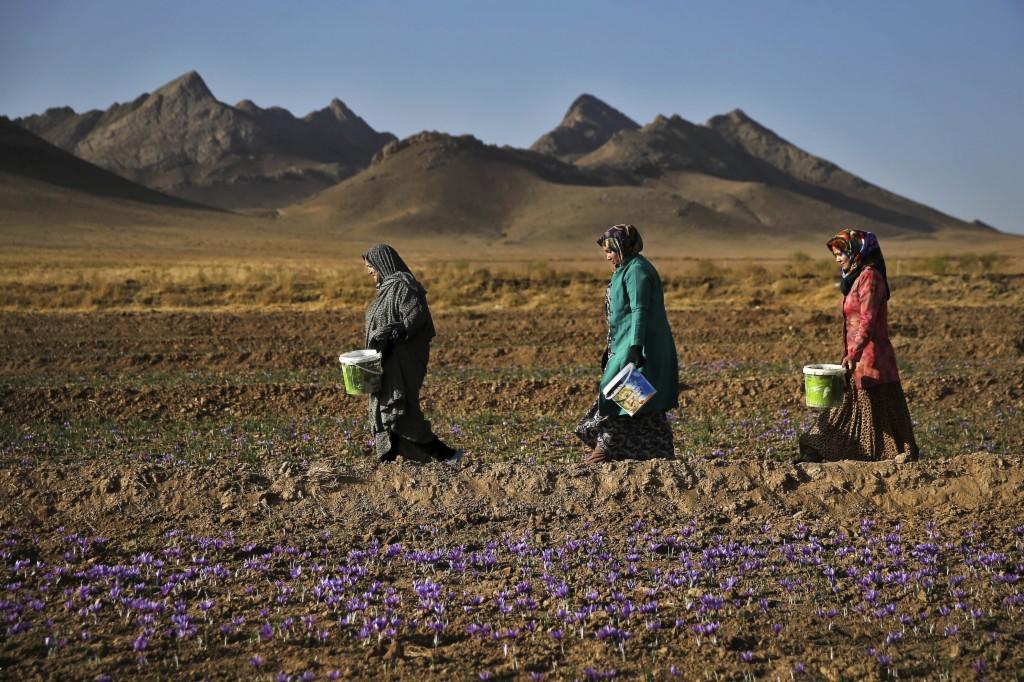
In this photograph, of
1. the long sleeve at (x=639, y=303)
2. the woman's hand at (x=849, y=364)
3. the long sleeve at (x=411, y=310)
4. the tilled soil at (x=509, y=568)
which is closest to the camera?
the tilled soil at (x=509, y=568)

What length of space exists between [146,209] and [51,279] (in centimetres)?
7589

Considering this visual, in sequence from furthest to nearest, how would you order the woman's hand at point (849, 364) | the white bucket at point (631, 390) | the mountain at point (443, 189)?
the mountain at point (443, 189), the woman's hand at point (849, 364), the white bucket at point (631, 390)

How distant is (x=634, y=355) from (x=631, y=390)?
0.80ft

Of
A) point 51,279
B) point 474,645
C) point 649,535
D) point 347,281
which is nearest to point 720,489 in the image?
point 649,535

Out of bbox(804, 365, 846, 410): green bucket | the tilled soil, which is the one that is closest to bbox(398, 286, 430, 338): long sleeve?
the tilled soil

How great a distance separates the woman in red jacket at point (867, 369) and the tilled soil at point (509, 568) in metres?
0.62

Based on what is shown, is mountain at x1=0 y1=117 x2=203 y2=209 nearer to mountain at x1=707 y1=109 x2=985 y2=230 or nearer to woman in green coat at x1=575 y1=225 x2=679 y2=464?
mountain at x1=707 y1=109 x2=985 y2=230

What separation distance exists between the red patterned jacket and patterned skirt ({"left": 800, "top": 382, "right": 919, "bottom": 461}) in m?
0.10

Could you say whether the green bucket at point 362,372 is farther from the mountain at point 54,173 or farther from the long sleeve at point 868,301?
the mountain at point 54,173

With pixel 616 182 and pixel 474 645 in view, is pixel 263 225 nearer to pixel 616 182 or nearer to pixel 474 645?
pixel 616 182

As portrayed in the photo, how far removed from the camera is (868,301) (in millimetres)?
7473

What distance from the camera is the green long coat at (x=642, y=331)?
696 centimetres

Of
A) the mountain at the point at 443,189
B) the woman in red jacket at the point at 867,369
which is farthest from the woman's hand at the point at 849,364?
the mountain at the point at 443,189

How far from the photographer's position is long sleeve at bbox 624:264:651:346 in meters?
6.94
